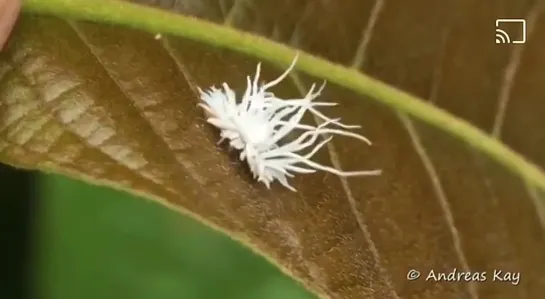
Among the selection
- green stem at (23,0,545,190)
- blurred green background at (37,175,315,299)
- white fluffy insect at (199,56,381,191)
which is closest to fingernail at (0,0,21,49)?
green stem at (23,0,545,190)

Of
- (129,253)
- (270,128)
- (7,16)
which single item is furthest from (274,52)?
(129,253)

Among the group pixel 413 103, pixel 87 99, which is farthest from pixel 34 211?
pixel 413 103

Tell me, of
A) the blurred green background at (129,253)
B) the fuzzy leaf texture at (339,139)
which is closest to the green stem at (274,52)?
the fuzzy leaf texture at (339,139)

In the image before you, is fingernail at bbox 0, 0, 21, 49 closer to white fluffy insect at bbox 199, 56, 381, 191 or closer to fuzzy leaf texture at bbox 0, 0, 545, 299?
fuzzy leaf texture at bbox 0, 0, 545, 299

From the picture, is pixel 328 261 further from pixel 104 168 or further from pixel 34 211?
pixel 34 211

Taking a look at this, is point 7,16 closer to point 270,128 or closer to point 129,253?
point 270,128

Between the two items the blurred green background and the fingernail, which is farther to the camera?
the blurred green background
